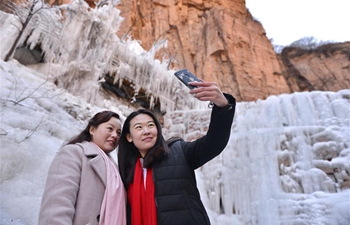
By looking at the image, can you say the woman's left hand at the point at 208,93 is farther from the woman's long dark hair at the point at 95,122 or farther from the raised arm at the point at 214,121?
the woman's long dark hair at the point at 95,122

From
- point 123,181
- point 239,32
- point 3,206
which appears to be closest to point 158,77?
point 3,206

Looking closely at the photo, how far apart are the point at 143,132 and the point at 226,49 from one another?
14.7 metres

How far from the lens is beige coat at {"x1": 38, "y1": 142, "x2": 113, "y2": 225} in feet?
3.28

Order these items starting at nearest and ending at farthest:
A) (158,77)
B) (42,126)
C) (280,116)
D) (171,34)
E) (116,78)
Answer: (42,126)
(280,116)
(116,78)
(158,77)
(171,34)

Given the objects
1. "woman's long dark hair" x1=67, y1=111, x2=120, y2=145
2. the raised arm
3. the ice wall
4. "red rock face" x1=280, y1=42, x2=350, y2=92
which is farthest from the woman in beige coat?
"red rock face" x1=280, y1=42, x2=350, y2=92

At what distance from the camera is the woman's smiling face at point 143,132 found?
1.32 meters

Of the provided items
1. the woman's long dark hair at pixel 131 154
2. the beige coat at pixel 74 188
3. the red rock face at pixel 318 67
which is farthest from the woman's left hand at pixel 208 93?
the red rock face at pixel 318 67

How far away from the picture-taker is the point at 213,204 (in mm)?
4590

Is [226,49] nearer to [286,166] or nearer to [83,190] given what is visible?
[286,166]

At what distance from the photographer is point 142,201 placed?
116cm

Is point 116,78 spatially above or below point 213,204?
above

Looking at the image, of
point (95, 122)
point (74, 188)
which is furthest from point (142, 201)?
point (95, 122)

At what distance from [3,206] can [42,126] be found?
1.60m

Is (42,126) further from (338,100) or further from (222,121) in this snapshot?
(338,100)
